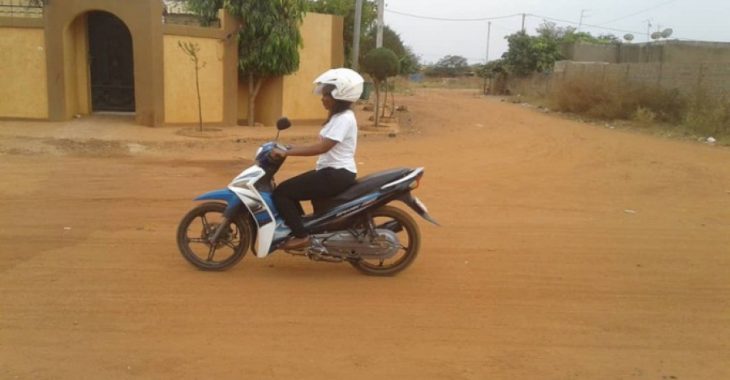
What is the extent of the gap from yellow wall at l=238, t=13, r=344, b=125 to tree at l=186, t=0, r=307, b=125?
2.29 ft

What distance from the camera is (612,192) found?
30.2 ft

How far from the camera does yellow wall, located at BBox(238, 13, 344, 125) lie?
647 inches

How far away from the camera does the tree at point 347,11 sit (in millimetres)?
20842

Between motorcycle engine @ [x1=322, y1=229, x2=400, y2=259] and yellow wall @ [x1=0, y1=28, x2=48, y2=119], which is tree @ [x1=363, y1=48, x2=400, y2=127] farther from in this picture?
motorcycle engine @ [x1=322, y1=229, x2=400, y2=259]

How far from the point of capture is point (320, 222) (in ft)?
17.1

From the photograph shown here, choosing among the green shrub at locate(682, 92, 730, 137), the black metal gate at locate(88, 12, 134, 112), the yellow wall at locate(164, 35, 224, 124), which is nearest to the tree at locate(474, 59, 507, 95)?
the green shrub at locate(682, 92, 730, 137)

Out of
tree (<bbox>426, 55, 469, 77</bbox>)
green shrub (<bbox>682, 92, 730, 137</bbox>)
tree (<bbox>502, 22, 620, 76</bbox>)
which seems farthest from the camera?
tree (<bbox>426, 55, 469, 77</bbox>)

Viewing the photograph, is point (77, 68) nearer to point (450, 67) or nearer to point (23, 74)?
point (23, 74)

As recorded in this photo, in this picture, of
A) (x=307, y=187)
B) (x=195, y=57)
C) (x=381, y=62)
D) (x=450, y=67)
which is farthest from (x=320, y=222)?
(x=450, y=67)

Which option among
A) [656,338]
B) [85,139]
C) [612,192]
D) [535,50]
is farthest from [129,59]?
[535,50]

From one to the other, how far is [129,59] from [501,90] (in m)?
30.7

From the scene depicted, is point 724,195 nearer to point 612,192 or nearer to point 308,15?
point 612,192

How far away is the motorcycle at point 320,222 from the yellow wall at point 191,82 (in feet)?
32.3

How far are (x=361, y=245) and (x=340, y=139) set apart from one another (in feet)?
2.93
